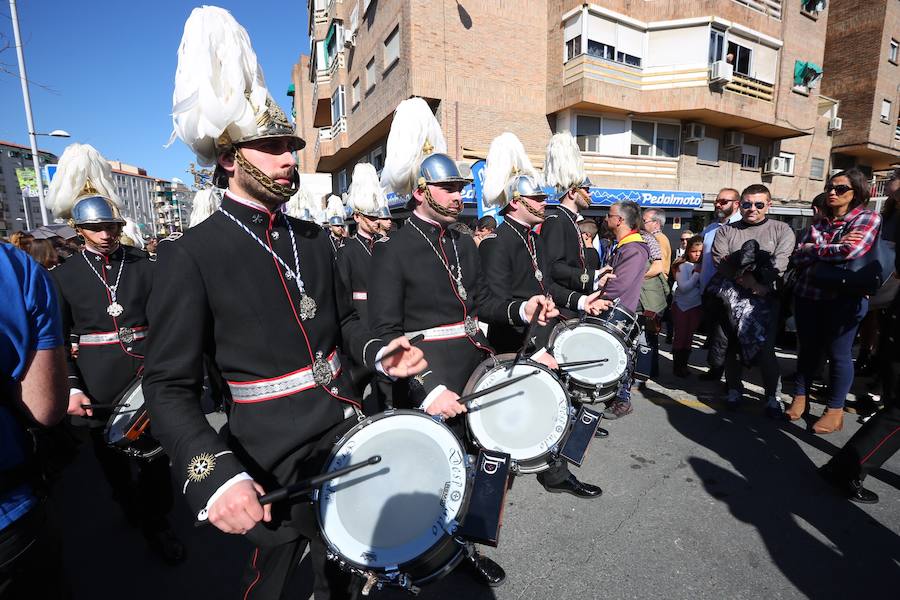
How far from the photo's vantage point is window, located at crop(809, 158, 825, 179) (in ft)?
75.8

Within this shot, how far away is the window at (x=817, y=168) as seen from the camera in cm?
2309

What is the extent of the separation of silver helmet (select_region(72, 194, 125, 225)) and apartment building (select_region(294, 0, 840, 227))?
479 inches

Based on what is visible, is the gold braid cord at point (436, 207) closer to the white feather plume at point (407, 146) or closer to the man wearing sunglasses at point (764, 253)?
the white feather plume at point (407, 146)

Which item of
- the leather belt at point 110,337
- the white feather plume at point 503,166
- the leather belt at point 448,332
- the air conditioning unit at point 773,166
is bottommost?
the leather belt at point 110,337

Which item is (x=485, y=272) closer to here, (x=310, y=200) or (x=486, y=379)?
(x=486, y=379)

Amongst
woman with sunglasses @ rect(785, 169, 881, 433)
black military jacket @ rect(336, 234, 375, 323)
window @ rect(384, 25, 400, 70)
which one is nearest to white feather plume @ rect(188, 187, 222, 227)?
black military jacket @ rect(336, 234, 375, 323)

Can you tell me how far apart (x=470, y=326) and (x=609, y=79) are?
16.4 m

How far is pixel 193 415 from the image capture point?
1524 millimetres

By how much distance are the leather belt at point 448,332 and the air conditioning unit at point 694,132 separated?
19.2 m

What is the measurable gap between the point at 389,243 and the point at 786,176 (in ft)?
86.4

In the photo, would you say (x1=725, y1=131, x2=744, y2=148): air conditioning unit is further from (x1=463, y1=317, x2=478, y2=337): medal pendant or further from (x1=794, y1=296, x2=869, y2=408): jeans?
(x1=463, y1=317, x2=478, y2=337): medal pendant

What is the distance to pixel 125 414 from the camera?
257cm

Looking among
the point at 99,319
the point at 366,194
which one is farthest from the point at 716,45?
the point at 99,319

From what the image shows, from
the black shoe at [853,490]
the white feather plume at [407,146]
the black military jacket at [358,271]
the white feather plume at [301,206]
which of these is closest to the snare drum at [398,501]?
the white feather plume at [407,146]
